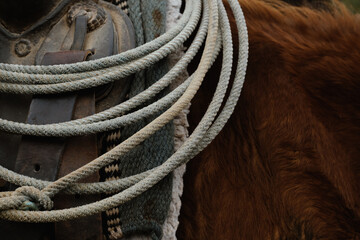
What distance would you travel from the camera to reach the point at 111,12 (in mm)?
801

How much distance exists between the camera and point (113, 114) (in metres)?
0.65

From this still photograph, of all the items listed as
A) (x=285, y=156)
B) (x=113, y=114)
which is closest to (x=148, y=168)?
(x=113, y=114)

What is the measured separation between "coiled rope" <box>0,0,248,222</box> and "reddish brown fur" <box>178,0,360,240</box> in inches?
3.5

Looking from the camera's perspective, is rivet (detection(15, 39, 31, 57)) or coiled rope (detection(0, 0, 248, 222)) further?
rivet (detection(15, 39, 31, 57))

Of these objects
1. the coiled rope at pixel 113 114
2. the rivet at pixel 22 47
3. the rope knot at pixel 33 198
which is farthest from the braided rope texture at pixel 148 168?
the rivet at pixel 22 47

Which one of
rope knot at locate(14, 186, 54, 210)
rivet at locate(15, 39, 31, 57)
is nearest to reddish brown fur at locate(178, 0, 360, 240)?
rope knot at locate(14, 186, 54, 210)

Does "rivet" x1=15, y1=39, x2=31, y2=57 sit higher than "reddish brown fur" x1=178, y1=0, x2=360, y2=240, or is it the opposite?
"rivet" x1=15, y1=39, x2=31, y2=57

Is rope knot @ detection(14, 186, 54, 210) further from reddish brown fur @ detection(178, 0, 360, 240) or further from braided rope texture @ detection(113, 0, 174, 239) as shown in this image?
reddish brown fur @ detection(178, 0, 360, 240)

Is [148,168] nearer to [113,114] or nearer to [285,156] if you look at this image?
[113,114]

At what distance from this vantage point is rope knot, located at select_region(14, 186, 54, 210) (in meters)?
0.58

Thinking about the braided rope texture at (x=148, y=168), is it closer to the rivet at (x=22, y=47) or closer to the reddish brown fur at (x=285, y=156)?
the reddish brown fur at (x=285, y=156)

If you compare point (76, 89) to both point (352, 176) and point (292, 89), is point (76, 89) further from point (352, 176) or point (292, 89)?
point (352, 176)

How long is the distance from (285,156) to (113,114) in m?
0.37

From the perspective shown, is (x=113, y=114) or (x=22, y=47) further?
(x=22, y=47)
